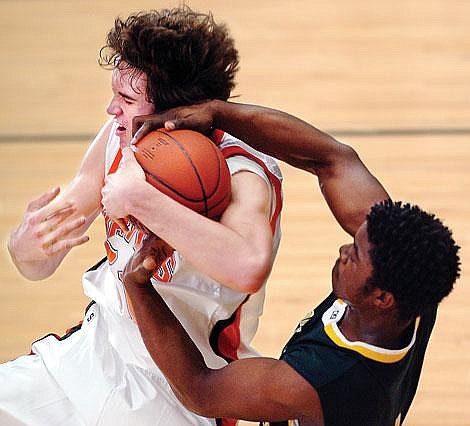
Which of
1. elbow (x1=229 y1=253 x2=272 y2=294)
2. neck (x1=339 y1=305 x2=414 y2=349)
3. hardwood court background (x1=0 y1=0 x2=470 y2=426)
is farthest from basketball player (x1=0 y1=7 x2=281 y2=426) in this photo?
hardwood court background (x1=0 y1=0 x2=470 y2=426)

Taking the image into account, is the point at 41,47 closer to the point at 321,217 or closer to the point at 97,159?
the point at 321,217

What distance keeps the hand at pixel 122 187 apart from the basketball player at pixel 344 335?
0.14m

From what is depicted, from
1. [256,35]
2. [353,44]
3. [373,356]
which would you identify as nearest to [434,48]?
[353,44]

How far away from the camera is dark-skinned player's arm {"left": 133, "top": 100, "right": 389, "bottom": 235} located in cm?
329

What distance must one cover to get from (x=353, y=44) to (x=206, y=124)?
4655mm

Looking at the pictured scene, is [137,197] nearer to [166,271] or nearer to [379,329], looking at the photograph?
[166,271]

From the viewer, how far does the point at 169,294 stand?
3316 millimetres

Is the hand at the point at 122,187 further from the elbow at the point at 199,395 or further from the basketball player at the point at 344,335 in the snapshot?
the elbow at the point at 199,395

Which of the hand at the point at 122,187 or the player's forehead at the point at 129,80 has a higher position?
the player's forehead at the point at 129,80

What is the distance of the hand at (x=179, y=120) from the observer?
10.1ft

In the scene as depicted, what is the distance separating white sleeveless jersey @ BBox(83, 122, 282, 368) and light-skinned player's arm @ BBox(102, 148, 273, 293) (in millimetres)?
269

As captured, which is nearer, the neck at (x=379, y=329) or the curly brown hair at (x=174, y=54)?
the neck at (x=379, y=329)

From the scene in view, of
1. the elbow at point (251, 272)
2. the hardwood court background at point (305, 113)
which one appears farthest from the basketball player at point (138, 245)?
the hardwood court background at point (305, 113)

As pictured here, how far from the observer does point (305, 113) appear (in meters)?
6.77
